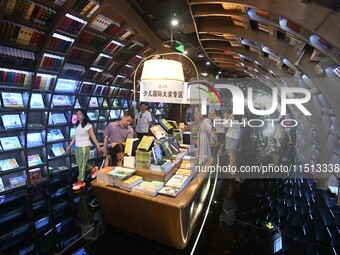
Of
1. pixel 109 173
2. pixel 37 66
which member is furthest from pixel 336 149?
pixel 37 66

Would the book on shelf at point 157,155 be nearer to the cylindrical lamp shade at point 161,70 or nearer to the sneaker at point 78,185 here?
the cylindrical lamp shade at point 161,70

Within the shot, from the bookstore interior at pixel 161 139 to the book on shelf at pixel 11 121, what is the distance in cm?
2

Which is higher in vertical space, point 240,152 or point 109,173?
point 109,173

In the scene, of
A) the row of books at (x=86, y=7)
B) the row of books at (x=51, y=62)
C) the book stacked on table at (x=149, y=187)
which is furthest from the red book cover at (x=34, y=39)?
the book stacked on table at (x=149, y=187)

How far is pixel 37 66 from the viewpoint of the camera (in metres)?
3.50

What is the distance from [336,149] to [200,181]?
122 inches

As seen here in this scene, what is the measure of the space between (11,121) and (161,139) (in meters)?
2.83

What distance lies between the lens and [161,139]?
2.88 meters

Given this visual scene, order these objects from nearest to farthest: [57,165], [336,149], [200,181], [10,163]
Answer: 1. [200,181]
2. [10,163]
3. [336,149]
4. [57,165]

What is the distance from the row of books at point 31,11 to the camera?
2839 millimetres

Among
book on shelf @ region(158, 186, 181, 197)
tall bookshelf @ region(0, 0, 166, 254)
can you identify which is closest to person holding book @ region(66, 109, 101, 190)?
tall bookshelf @ region(0, 0, 166, 254)

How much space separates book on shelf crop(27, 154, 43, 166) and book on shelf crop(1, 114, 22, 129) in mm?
699

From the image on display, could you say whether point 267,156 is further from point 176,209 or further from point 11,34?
point 11,34

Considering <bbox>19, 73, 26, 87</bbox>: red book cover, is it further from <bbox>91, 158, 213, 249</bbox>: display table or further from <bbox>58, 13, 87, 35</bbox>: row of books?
<bbox>91, 158, 213, 249</bbox>: display table
